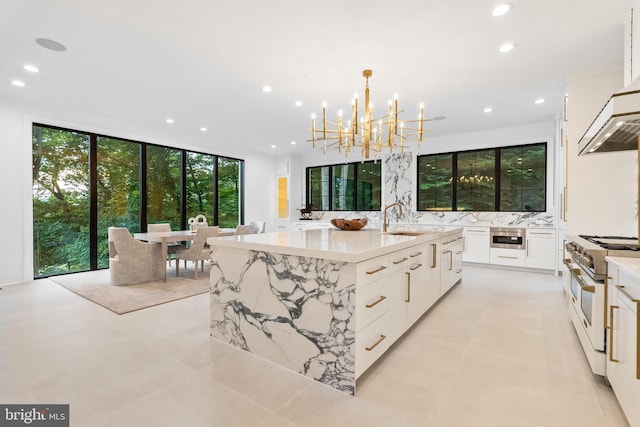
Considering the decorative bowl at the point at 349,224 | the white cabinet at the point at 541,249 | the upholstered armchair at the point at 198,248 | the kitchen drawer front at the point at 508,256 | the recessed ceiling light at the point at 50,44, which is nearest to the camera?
the recessed ceiling light at the point at 50,44

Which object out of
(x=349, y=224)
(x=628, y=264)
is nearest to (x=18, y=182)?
(x=349, y=224)

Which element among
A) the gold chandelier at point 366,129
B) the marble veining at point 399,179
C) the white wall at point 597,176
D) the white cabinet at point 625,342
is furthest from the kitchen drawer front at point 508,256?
the white cabinet at point 625,342

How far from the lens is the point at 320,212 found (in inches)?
335

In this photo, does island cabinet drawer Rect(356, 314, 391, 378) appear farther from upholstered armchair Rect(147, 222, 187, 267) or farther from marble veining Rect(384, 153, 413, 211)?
marble veining Rect(384, 153, 413, 211)

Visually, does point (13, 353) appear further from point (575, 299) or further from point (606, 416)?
point (575, 299)

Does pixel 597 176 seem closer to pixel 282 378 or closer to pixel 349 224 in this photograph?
pixel 349 224

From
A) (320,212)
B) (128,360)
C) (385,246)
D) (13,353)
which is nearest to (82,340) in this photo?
(13,353)

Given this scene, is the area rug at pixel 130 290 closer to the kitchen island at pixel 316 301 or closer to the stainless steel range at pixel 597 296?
the kitchen island at pixel 316 301

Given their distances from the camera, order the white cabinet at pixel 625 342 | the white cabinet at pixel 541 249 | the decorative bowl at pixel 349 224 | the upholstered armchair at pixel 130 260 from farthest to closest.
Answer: the white cabinet at pixel 541 249 < the upholstered armchair at pixel 130 260 < the decorative bowl at pixel 349 224 < the white cabinet at pixel 625 342

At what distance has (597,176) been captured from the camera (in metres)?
3.28

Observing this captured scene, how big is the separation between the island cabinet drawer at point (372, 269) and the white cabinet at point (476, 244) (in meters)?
4.35

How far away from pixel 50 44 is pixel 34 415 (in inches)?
124

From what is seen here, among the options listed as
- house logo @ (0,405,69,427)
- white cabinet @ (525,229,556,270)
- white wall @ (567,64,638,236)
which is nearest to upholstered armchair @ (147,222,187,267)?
house logo @ (0,405,69,427)

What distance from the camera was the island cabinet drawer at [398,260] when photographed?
2.17 metres
